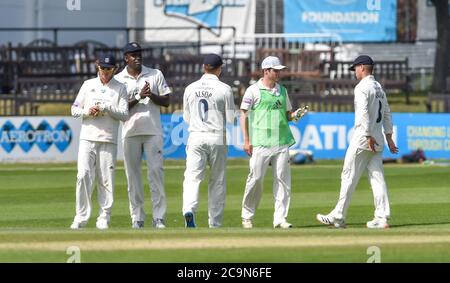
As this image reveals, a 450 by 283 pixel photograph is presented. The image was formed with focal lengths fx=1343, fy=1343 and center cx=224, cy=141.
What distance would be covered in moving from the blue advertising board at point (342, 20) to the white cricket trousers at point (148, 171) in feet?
79.0

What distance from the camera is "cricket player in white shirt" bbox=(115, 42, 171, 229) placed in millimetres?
16188

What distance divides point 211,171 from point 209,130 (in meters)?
0.52

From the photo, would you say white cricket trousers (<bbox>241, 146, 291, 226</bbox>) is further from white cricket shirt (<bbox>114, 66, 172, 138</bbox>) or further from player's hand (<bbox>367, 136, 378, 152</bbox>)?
white cricket shirt (<bbox>114, 66, 172, 138</bbox>)

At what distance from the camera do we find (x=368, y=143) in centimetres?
1596

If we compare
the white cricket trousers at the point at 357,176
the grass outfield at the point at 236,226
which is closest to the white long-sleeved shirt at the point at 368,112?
the white cricket trousers at the point at 357,176

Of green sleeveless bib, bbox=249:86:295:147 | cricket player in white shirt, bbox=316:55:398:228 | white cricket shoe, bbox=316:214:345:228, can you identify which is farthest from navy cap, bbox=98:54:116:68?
white cricket shoe, bbox=316:214:345:228

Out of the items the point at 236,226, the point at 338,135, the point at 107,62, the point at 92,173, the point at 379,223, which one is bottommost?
the point at 236,226

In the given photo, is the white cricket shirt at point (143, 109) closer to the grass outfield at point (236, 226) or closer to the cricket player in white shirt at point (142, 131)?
the cricket player in white shirt at point (142, 131)

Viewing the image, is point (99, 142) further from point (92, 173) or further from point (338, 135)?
point (338, 135)

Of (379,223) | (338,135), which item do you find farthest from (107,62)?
(338,135)

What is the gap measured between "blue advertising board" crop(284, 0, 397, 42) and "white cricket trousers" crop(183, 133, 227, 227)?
2408 cm

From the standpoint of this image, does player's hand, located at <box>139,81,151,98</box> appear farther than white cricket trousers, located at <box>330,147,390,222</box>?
No

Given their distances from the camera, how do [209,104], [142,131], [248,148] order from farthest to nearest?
[248,148], [142,131], [209,104]

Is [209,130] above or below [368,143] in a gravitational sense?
above
